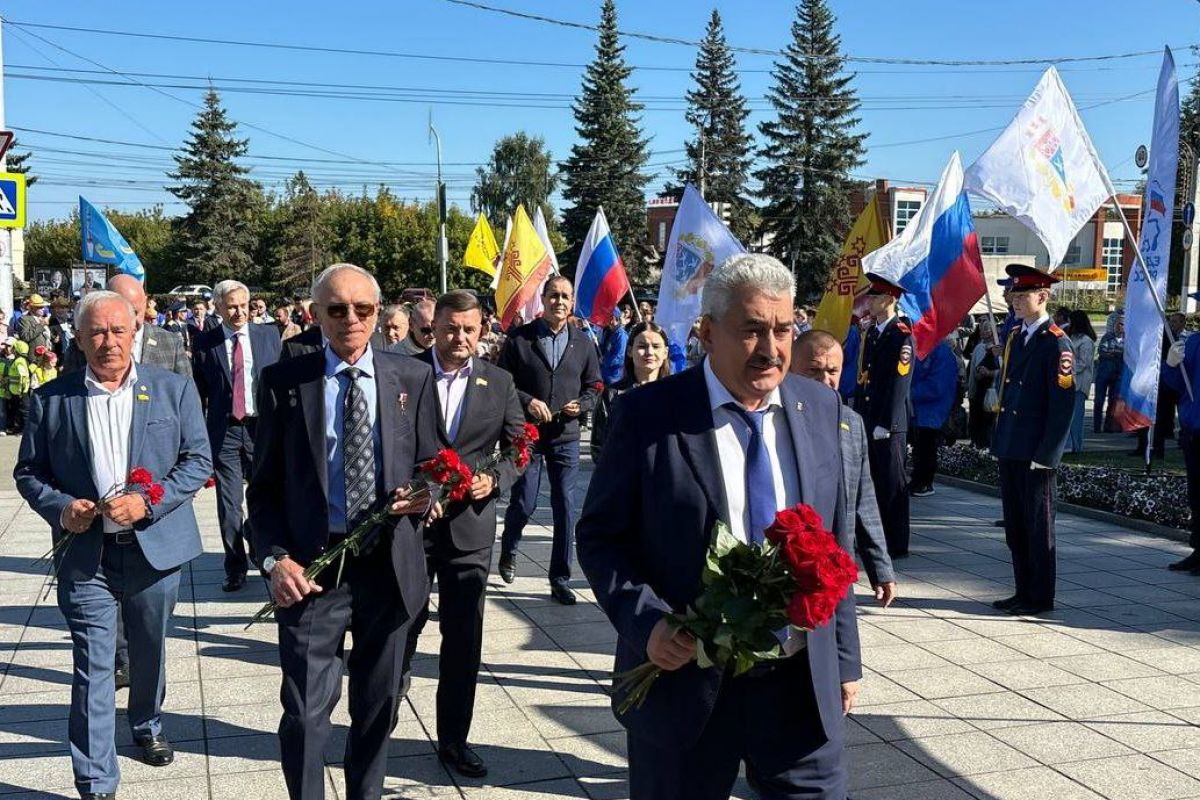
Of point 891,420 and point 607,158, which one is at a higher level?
point 607,158

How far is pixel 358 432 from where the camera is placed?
12.6ft

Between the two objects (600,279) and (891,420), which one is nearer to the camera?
(891,420)

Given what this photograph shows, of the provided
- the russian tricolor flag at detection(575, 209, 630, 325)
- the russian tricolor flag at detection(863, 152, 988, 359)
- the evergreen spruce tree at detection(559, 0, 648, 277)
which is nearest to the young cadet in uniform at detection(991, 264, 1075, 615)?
the russian tricolor flag at detection(863, 152, 988, 359)

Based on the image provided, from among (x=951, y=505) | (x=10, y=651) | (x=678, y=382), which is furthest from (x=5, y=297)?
(x=678, y=382)

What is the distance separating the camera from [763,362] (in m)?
2.76

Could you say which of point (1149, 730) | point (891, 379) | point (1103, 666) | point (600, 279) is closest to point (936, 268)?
point (891, 379)

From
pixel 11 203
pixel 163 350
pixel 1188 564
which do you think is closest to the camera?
pixel 163 350

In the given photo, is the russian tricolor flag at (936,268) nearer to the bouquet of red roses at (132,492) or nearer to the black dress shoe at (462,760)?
the black dress shoe at (462,760)

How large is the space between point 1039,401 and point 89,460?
5.84m

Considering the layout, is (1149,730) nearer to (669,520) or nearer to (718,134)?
(669,520)

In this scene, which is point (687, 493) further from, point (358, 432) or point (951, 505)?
point (951, 505)

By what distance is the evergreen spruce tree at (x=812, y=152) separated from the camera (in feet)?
188

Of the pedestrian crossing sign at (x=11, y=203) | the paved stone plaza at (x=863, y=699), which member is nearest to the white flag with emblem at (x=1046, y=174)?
the paved stone plaza at (x=863, y=699)

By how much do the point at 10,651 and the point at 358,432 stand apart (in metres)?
3.92
